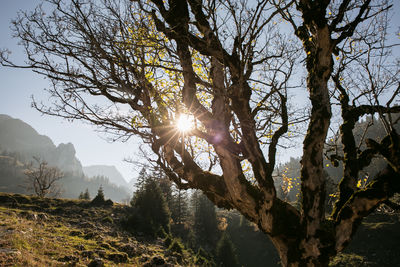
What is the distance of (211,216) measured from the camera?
3881 centimetres

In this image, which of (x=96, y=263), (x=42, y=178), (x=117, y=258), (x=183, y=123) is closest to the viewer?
(x=183, y=123)

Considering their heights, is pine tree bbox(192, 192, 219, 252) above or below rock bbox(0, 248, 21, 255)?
below

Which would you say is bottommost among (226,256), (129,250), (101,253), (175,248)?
(226,256)

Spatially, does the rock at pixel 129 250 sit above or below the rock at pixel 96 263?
below

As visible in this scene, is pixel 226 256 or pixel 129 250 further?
pixel 226 256

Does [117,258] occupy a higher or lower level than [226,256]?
higher

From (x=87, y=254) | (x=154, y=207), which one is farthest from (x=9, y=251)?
(x=154, y=207)

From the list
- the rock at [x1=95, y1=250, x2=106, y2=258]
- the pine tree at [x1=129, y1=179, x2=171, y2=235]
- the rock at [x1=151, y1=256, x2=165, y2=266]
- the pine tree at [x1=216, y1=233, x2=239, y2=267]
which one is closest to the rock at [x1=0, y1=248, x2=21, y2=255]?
the rock at [x1=95, y1=250, x2=106, y2=258]

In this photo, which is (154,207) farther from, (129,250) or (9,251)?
(9,251)

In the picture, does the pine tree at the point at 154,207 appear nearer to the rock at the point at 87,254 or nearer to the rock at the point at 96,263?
the rock at the point at 87,254

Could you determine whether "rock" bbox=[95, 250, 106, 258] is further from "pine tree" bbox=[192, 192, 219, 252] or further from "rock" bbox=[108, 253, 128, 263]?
"pine tree" bbox=[192, 192, 219, 252]

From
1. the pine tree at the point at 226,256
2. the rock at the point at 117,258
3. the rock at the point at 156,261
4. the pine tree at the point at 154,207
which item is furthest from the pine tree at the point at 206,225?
the rock at the point at 117,258

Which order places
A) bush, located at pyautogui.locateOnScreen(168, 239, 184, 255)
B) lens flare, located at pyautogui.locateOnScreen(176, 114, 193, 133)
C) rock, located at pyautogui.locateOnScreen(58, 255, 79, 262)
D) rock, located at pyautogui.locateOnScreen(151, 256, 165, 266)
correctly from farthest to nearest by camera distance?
bush, located at pyautogui.locateOnScreen(168, 239, 184, 255), rock, located at pyautogui.locateOnScreen(151, 256, 165, 266), rock, located at pyautogui.locateOnScreen(58, 255, 79, 262), lens flare, located at pyautogui.locateOnScreen(176, 114, 193, 133)

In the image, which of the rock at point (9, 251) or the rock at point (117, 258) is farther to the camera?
the rock at point (117, 258)
